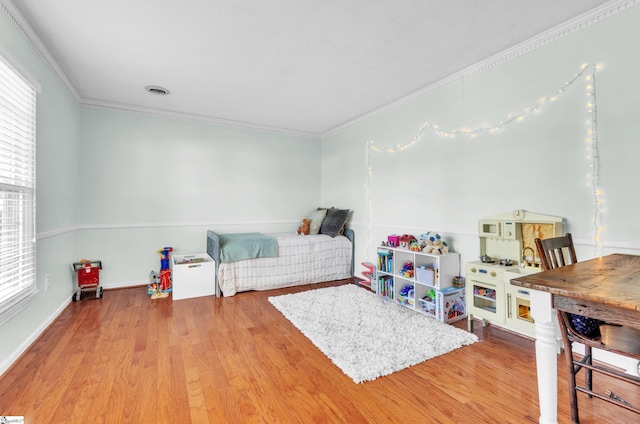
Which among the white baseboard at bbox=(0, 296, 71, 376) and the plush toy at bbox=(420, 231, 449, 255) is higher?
the plush toy at bbox=(420, 231, 449, 255)

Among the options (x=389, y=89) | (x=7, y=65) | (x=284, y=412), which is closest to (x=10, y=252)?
(x=7, y=65)

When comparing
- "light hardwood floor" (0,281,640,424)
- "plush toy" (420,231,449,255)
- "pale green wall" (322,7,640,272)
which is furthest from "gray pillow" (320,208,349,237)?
"light hardwood floor" (0,281,640,424)

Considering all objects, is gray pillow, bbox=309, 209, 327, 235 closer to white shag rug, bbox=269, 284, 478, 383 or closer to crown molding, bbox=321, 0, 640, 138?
white shag rug, bbox=269, 284, 478, 383

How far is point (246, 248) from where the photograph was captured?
374 cm

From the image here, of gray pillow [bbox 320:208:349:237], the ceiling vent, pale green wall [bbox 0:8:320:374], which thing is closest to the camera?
pale green wall [bbox 0:8:320:374]

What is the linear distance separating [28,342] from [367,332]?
2.63 m

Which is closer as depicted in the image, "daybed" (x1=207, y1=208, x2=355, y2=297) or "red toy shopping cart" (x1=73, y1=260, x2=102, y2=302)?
"red toy shopping cart" (x1=73, y1=260, x2=102, y2=302)

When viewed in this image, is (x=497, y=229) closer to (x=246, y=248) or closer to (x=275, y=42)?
(x=275, y=42)

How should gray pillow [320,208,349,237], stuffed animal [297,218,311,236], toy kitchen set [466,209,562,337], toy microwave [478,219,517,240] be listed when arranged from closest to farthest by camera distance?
1. toy kitchen set [466,209,562,337]
2. toy microwave [478,219,517,240]
3. gray pillow [320,208,349,237]
4. stuffed animal [297,218,311,236]

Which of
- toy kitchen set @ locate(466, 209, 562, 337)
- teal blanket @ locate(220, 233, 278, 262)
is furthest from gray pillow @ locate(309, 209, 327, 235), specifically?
toy kitchen set @ locate(466, 209, 562, 337)

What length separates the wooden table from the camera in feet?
3.61

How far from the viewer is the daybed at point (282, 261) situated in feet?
12.0

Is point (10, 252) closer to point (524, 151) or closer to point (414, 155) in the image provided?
point (414, 155)

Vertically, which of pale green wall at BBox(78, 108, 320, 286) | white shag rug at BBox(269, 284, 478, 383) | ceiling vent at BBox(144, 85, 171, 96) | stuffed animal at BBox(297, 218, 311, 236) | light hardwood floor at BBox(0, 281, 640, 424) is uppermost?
ceiling vent at BBox(144, 85, 171, 96)
